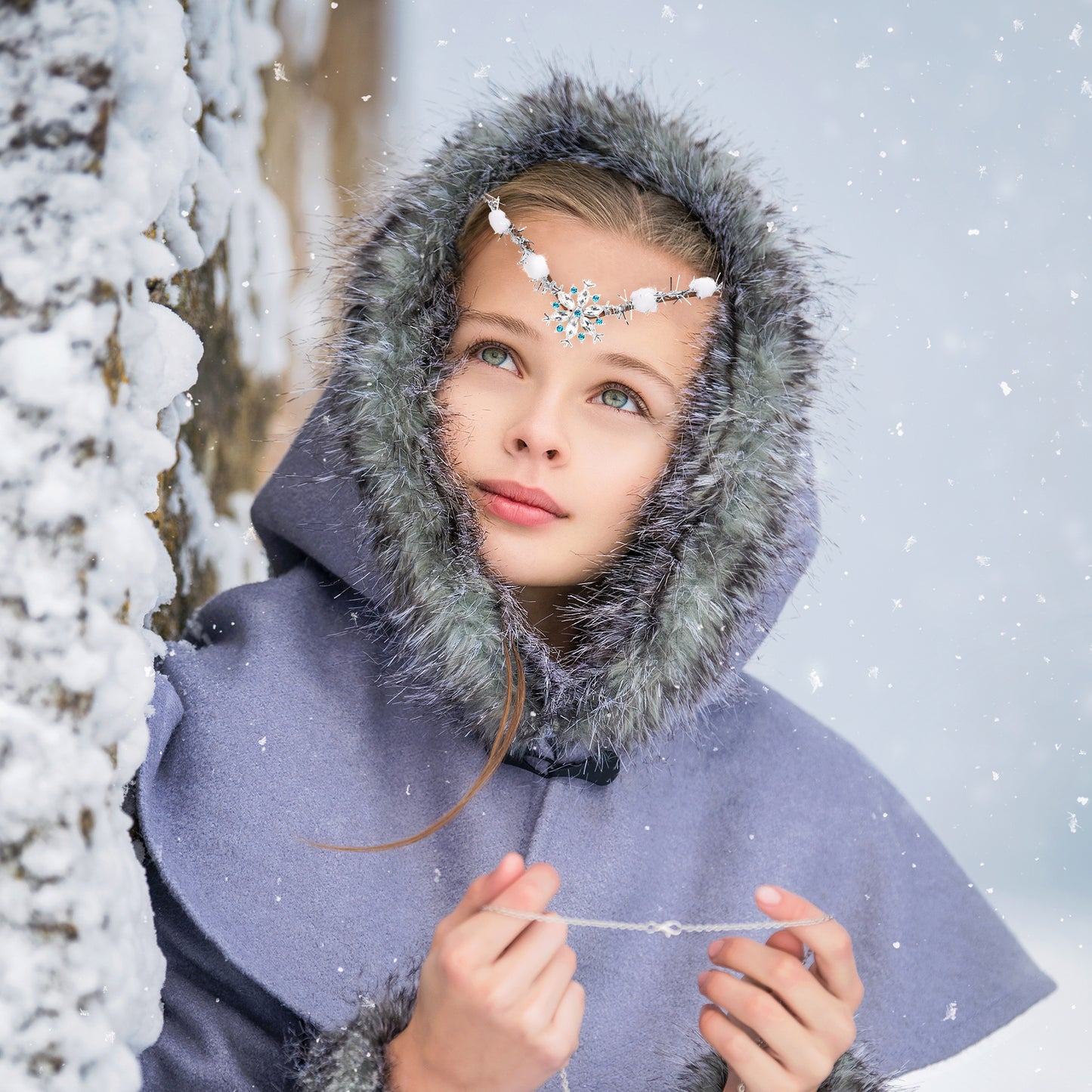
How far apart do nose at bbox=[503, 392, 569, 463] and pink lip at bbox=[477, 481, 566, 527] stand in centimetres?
3

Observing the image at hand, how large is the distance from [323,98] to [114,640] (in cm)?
154

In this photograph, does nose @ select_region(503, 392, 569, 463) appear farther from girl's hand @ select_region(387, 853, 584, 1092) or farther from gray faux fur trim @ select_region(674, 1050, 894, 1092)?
gray faux fur trim @ select_region(674, 1050, 894, 1092)

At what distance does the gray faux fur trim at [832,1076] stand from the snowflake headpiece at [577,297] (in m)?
0.70

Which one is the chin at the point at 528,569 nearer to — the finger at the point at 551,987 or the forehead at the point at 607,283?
the forehead at the point at 607,283

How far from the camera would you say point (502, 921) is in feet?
2.85

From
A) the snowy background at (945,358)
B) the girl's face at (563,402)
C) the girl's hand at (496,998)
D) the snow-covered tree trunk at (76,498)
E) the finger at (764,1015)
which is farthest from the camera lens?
the snowy background at (945,358)

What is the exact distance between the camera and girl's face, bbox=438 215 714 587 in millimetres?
1068

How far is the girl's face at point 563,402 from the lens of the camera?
107 centimetres

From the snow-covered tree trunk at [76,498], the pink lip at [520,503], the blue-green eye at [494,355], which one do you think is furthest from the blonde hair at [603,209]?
→ the snow-covered tree trunk at [76,498]

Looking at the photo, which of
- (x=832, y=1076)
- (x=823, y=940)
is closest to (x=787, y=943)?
(x=823, y=940)

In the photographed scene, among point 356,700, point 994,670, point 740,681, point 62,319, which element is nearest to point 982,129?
point 994,670

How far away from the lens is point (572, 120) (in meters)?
1.16

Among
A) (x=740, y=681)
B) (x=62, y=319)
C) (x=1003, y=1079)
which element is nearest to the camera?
(x=62, y=319)

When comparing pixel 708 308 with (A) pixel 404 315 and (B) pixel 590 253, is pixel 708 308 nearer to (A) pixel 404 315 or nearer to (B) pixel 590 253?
(B) pixel 590 253
